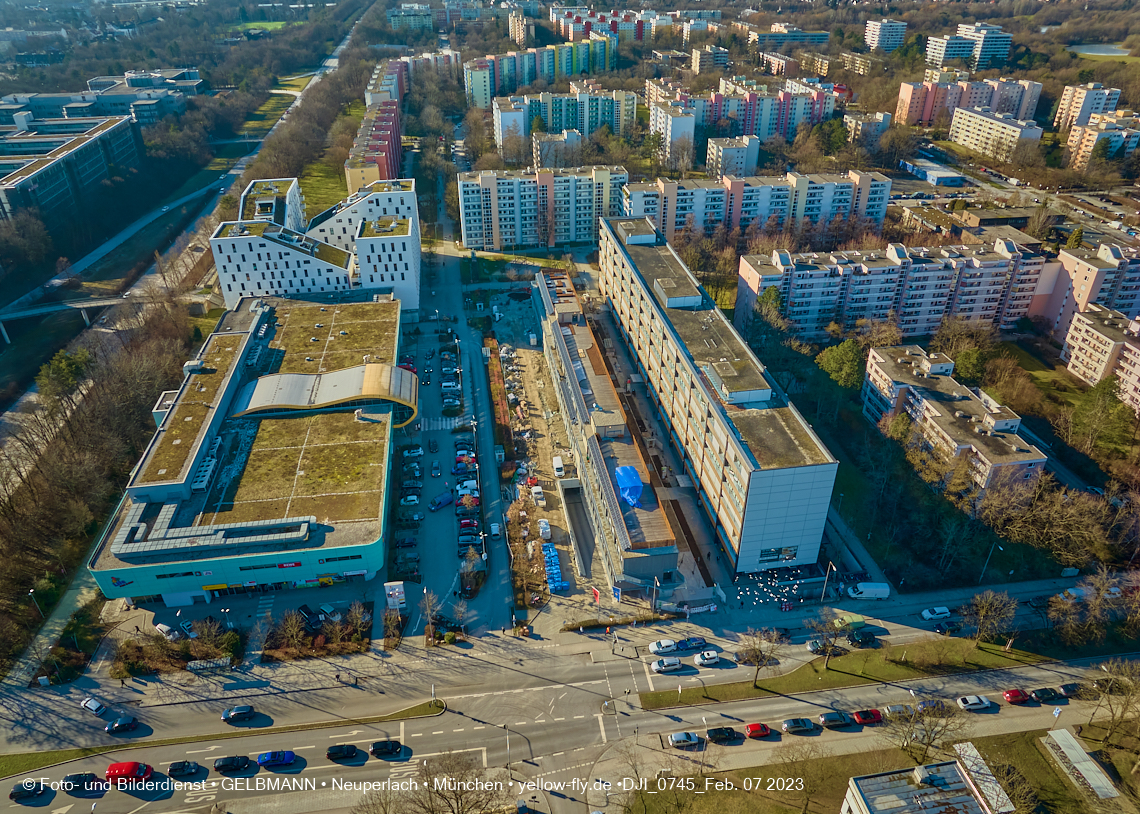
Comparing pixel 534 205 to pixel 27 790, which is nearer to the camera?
pixel 27 790

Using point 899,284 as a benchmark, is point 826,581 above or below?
below

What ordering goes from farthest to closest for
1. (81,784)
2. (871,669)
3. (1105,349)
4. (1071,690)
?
1. (1105,349)
2. (871,669)
3. (1071,690)
4. (81,784)

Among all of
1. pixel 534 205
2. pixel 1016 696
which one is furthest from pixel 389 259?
pixel 1016 696

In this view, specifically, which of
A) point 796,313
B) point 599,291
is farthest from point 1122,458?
point 599,291

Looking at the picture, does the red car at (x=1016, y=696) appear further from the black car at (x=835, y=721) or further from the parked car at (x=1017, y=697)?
the black car at (x=835, y=721)

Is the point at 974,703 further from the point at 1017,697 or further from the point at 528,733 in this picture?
the point at 528,733

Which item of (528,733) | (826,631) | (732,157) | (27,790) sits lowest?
(528,733)
